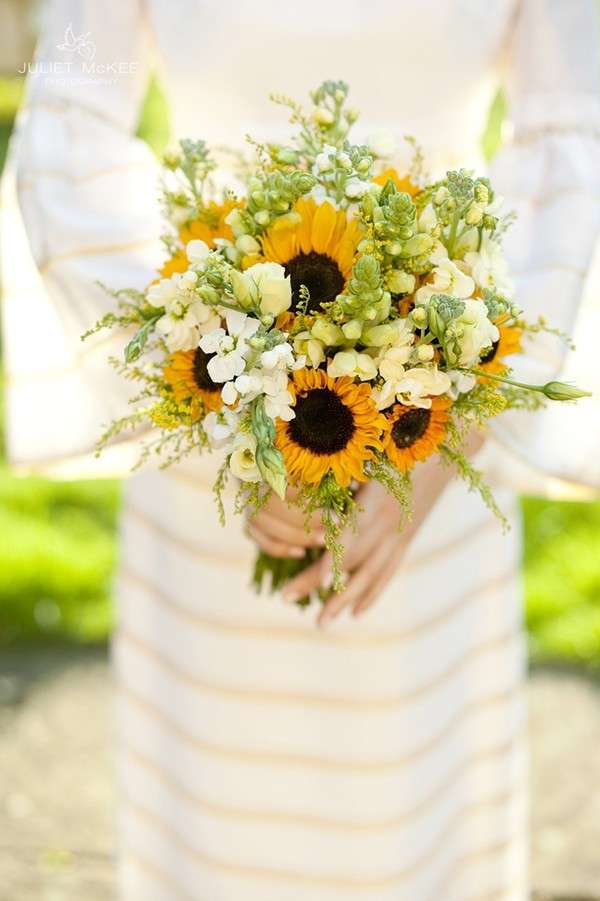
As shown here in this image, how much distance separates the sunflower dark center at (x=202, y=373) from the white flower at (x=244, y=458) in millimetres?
107

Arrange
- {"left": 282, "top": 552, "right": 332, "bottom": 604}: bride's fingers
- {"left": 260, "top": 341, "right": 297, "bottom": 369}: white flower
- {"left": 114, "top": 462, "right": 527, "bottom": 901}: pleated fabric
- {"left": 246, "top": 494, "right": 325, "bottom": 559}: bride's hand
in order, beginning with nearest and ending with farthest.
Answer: {"left": 260, "top": 341, "right": 297, "bottom": 369}: white flower
{"left": 246, "top": 494, "right": 325, "bottom": 559}: bride's hand
{"left": 282, "top": 552, "right": 332, "bottom": 604}: bride's fingers
{"left": 114, "top": 462, "right": 527, "bottom": 901}: pleated fabric

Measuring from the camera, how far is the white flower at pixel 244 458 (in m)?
1.14

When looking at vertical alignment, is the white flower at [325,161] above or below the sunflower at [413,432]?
above

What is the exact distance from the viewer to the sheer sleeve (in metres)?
1.61

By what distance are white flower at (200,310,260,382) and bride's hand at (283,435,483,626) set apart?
1.26 ft

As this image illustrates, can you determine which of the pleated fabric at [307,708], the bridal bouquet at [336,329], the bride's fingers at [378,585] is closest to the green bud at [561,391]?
the bridal bouquet at [336,329]

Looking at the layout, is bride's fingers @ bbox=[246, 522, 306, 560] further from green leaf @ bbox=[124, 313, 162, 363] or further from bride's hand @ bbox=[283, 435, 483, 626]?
green leaf @ bbox=[124, 313, 162, 363]

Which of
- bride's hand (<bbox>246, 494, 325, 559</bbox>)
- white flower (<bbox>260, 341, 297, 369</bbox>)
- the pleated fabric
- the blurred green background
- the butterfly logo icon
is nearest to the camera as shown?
white flower (<bbox>260, 341, 297, 369</bbox>)

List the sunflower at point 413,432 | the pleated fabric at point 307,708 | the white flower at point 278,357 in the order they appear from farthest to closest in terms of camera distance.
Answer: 1. the pleated fabric at point 307,708
2. the sunflower at point 413,432
3. the white flower at point 278,357

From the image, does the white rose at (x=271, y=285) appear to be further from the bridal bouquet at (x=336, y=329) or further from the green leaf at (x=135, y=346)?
the green leaf at (x=135, y=346)

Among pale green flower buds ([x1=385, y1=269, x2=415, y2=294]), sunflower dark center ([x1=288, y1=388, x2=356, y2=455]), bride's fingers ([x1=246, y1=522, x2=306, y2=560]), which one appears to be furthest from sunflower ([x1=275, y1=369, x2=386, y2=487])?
bride's fingers ([x1=246, y1=522, x2=306, y2=560])

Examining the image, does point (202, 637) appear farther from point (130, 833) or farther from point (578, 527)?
point (578, 527)

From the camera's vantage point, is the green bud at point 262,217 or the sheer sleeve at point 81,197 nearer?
the green bud at point 262,217

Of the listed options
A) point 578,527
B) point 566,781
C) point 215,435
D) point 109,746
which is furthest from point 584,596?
point 215,435
